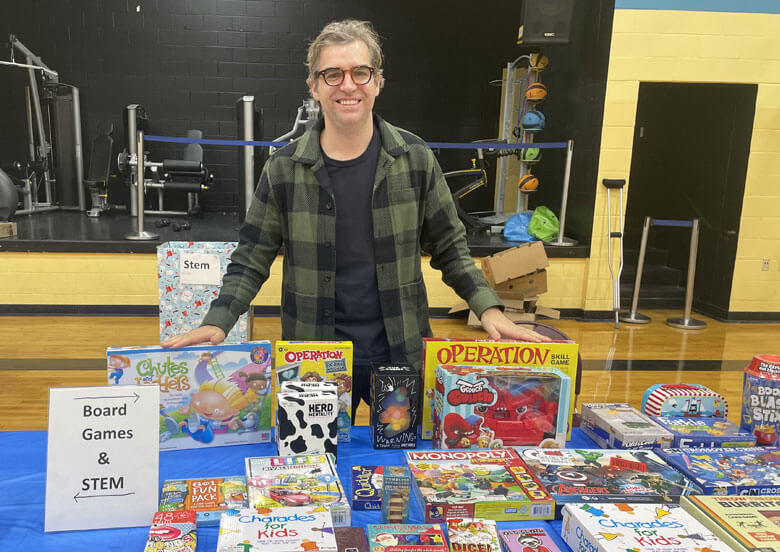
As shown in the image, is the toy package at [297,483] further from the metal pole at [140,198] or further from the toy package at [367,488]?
the metal pole at [140,198]

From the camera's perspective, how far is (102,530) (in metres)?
1.21

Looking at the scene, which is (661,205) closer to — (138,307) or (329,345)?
(138,307)

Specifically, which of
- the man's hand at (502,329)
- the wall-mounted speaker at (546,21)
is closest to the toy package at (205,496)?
the man's hand at (502,329)

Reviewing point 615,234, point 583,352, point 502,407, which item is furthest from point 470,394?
point 615,234

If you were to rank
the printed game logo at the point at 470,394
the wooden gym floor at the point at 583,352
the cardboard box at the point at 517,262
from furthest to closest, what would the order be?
1. the cardboard box at the point at 517,262
2. the wooden gym floor at the point at 583,352
3. the printed game logo at the point at 470,394

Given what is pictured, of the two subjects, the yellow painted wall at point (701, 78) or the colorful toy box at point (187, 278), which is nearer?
the colorful toy box at point (187, 278)

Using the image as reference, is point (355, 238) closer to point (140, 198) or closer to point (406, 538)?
point (406, 538)

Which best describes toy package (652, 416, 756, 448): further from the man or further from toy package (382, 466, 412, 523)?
toy package (382, 466, 412, 523)

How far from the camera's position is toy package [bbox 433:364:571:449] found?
1.45 m

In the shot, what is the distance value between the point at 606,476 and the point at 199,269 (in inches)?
110

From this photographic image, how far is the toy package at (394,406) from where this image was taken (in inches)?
58.3

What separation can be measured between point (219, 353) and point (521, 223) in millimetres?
4549

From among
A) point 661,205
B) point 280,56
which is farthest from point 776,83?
point 280,56

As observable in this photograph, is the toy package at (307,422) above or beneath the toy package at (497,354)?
beneath
